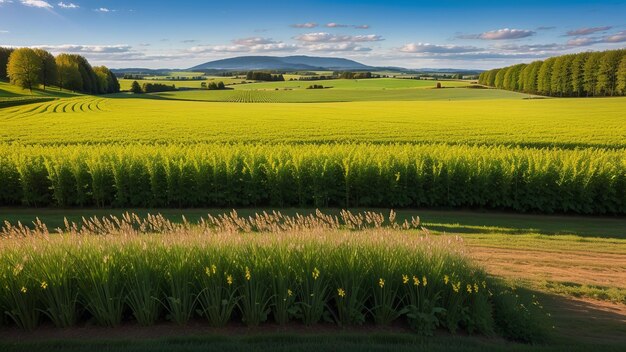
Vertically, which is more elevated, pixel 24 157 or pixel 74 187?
pixel 24 157

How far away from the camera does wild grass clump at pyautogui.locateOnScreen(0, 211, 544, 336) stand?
553 cm

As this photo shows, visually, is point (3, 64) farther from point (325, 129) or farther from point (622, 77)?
point (622, 77)

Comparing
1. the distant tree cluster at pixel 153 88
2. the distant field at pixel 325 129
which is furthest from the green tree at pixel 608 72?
the distant tree cluster at pixel 153 88

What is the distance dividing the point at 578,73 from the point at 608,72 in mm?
5656

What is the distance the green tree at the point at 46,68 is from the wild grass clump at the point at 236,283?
109 metres

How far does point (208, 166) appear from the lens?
16516 millimetres

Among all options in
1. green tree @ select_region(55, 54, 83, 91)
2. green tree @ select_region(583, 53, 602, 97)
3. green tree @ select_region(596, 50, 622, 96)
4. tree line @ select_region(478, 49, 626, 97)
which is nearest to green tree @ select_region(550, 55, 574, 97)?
tree line @ select_region(478, 49, 626, 97)

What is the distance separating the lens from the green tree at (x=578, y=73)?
9050 cm

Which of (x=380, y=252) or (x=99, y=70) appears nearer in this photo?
(x=380, y=252)

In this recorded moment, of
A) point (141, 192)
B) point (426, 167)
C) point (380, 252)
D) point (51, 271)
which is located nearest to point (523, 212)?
point (426, 167)

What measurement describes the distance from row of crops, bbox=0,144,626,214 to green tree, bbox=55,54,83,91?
103m

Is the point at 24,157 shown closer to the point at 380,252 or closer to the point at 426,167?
the point at 426,167

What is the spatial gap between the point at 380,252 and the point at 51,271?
409cm

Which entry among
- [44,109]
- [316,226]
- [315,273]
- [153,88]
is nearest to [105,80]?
[153,88]
